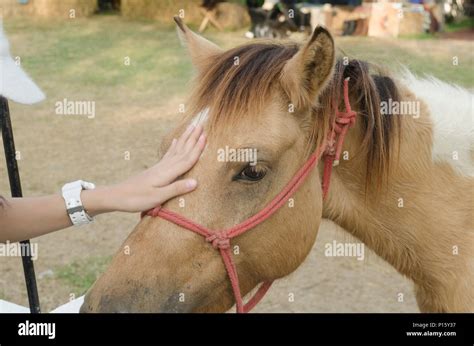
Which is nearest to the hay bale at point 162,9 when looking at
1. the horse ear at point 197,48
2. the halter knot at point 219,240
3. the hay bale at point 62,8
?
the hay bale at point 62,8

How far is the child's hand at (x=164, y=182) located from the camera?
207 cm

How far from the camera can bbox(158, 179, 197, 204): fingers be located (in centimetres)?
206

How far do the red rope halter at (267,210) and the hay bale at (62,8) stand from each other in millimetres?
16759

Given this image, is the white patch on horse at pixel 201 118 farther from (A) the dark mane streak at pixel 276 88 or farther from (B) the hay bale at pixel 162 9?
(B) the hay bale at pixel 162 9

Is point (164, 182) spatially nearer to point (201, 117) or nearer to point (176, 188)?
point (176, 188)

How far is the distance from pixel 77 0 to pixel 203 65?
659 inches

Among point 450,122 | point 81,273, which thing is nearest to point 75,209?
point 450,122

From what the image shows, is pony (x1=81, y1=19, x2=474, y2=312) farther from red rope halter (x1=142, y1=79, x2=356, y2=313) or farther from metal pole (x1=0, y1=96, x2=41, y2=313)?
metal pole (x1=0, y1=96, x2=41, y2=313)

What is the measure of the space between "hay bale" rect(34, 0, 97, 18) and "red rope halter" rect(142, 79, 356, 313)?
1676 centimetres

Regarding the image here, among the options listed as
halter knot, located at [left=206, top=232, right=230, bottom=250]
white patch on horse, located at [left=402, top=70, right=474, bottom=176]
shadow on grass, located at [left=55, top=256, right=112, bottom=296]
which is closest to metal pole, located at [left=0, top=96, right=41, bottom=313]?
halter knot, located at [left=206, top=232, right=230, bottom=250]

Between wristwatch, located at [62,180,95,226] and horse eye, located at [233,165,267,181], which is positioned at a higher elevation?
horse eye, located at [233,165,267,181]

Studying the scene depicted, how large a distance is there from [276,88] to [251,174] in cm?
35

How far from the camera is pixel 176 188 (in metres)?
2.07
